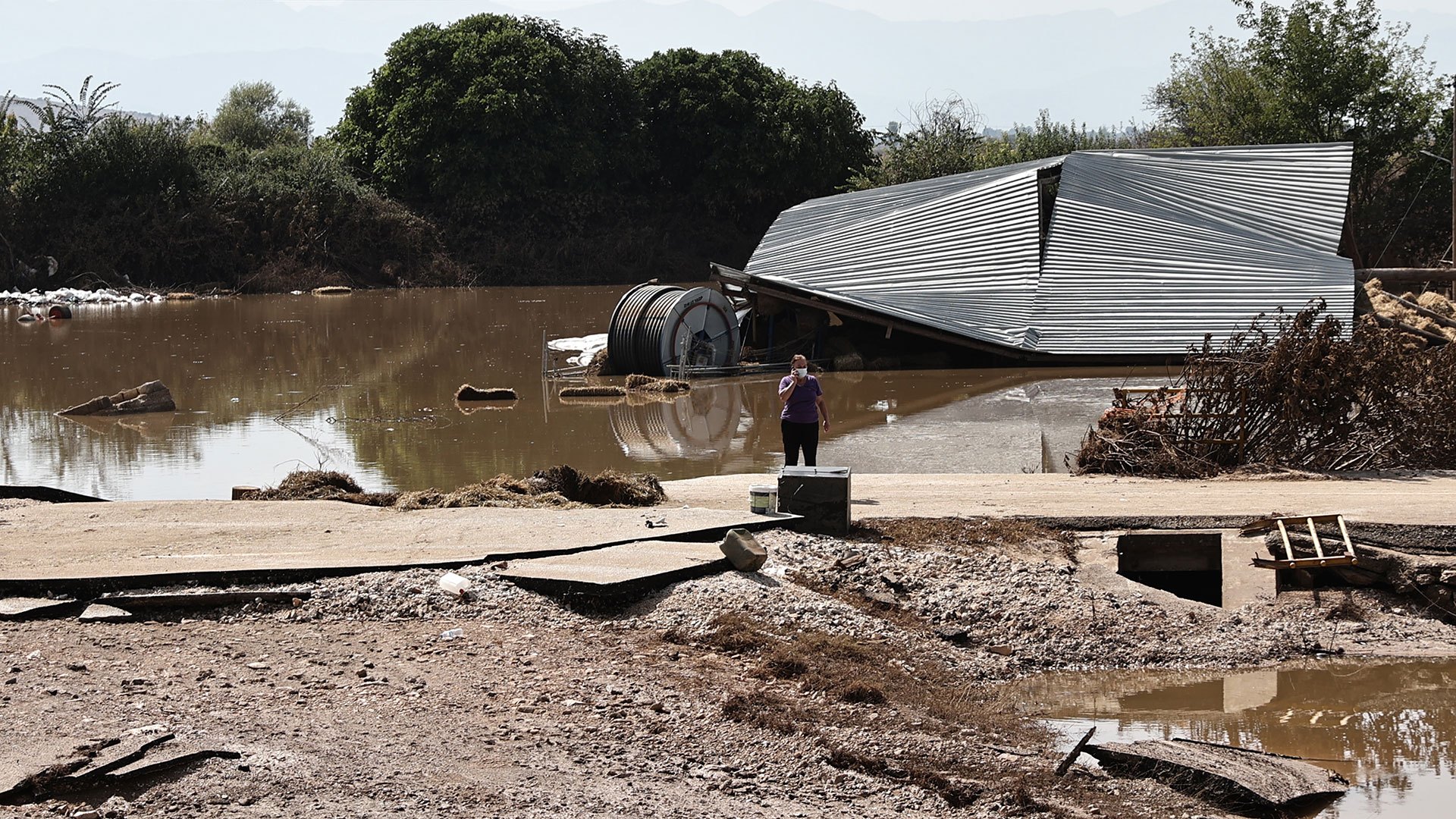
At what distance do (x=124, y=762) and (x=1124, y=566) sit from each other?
6.98m

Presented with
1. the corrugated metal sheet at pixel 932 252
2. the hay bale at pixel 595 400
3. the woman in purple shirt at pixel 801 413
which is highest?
the corrugated metal sheet at pixel 932 252

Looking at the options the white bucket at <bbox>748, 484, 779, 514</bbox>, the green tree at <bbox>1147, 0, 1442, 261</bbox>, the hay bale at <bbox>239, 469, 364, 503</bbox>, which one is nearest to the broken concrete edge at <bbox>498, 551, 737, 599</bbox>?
the white bucket at <bbox>748, 484, 779, 514</bbox>

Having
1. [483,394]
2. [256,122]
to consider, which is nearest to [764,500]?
[483,394]

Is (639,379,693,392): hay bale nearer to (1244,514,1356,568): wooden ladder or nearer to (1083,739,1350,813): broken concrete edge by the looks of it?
(1244,514,1356,568): wooden ladder

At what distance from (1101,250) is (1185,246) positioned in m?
1.62

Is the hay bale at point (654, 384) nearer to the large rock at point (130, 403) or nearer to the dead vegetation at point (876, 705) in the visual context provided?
the large rock at point (130, 403)

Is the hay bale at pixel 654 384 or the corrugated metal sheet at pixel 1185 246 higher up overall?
the corrugated metal sheet at pixel 1185 246

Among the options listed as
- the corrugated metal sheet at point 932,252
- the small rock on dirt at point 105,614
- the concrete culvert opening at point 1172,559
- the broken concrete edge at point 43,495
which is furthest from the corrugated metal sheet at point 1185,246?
the small rock on dirt at point 105,614

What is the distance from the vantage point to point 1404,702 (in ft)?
25.4

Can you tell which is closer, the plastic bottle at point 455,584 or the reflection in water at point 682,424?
the plastic bottle at point 455,584

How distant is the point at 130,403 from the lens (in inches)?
779

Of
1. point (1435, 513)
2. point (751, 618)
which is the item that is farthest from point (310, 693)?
point (1435, 513)

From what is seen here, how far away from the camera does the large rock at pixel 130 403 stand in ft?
64.6

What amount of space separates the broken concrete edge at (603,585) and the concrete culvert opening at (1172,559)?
3.39 m
